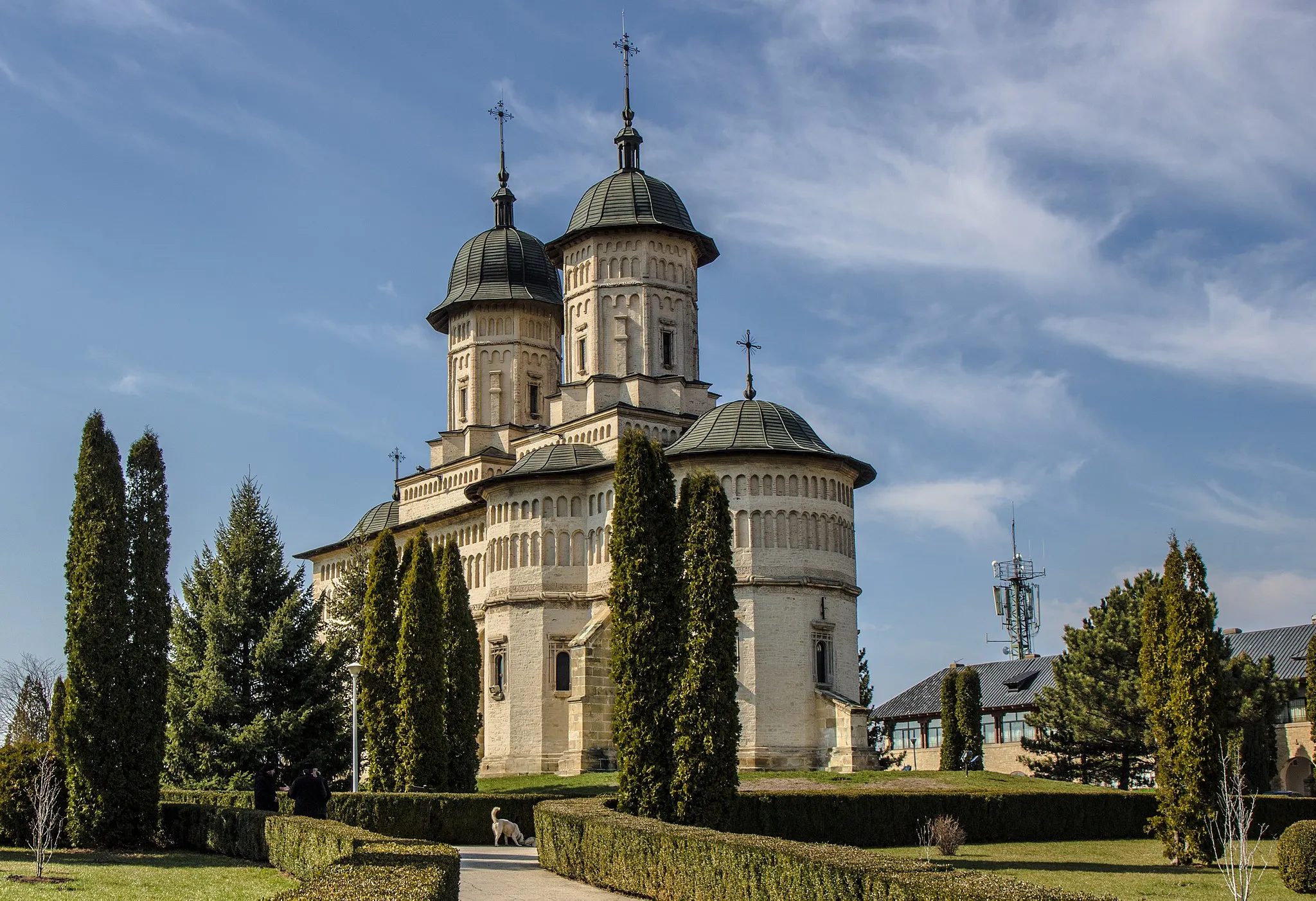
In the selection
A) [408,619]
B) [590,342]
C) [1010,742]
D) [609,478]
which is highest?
[590,342]

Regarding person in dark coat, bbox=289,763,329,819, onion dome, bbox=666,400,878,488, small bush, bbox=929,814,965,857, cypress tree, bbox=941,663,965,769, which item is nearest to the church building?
onion dome, bbox=666,400,878,488

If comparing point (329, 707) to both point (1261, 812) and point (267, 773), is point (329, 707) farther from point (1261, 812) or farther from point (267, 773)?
point (1261, 812)

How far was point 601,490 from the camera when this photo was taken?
42906 millimetres

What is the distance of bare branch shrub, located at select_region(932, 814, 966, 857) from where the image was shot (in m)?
24.4

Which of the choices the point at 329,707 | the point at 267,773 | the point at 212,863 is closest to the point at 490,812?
the point at 267,773

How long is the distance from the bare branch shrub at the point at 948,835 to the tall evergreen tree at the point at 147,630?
43.0 ft

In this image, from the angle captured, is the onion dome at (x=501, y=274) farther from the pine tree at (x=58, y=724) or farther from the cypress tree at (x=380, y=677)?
the pine tree at (x=58, y=724)

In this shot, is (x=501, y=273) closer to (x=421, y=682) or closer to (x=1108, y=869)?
(x=421, y=682)

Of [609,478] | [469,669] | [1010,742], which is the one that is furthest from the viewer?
[1010,742]

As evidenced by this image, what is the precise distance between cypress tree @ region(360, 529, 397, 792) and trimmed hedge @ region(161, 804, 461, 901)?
6300 millimetres

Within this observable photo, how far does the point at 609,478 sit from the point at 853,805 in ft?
57.0

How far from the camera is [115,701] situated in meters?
22.2

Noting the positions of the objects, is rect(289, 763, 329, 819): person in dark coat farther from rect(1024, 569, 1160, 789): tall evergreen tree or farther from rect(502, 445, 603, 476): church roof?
rect(1024, 569, 1160, 789): tall evergreen tree

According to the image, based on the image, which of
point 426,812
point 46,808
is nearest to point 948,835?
point 426,812
